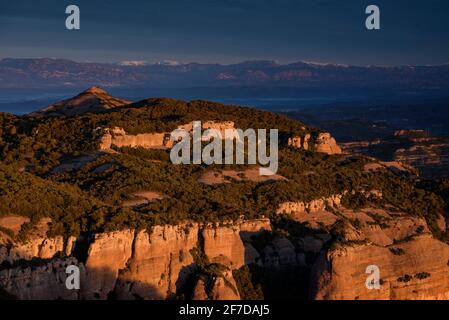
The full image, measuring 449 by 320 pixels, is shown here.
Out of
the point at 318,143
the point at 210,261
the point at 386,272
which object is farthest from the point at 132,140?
the point at 386,272

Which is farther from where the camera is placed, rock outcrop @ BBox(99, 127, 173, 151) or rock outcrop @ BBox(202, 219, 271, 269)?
rock outcrop @ BBox(99, 127, 173, 151)

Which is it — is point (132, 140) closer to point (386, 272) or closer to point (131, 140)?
point (131, 140)

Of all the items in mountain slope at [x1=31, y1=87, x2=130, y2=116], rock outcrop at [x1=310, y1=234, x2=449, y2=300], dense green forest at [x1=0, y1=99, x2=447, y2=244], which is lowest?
rock outcrop at [x1=310, y1=234, x2=449, y2=300]

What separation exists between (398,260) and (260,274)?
700 cm

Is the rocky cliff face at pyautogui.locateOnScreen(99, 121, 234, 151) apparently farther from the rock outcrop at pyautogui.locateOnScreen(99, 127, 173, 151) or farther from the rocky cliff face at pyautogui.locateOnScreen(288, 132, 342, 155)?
the rocky cliff face at pyautogui.locateOnScreen(288, 132, 342, 155)

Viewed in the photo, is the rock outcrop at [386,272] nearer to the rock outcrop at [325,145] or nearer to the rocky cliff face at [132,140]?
the rocky cliff face at [132,140]

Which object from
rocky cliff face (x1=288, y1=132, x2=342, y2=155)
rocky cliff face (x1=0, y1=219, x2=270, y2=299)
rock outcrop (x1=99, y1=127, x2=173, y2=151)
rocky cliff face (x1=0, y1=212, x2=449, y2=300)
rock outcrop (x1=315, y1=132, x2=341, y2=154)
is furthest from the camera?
rock outcrop (x1=315, y1=132, x2=341, y2=154)

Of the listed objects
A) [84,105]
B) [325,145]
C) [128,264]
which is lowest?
[128,264]

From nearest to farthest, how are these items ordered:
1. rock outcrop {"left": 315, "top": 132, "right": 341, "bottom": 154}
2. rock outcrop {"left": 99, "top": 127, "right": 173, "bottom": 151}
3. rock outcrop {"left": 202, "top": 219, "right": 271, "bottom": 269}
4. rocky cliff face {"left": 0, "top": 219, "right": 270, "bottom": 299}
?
rocky cliff face {"left": 0, "top": 219, "right": 270, "bottom": 299} < rock outcrop {"left": 202, "top": 219, "right": 271, "bottom": 269} < rock outcrop {"left": 99, "top": 127, "right": 173, "bottom": 151} < rock outcrop {"left": 315, "top": 132, "right": 341, "bottom": 154}

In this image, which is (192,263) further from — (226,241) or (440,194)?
(440,194)

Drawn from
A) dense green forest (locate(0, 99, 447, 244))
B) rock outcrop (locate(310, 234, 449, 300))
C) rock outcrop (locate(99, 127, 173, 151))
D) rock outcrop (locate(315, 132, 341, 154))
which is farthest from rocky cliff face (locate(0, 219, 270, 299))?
rock outcrop (locate(315, 132, 341, 154))

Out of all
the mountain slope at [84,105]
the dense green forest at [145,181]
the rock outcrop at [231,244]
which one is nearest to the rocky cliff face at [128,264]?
the rock outcrop at [231,244]

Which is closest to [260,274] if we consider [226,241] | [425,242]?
[226,241]

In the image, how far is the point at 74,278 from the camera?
1458 inches
